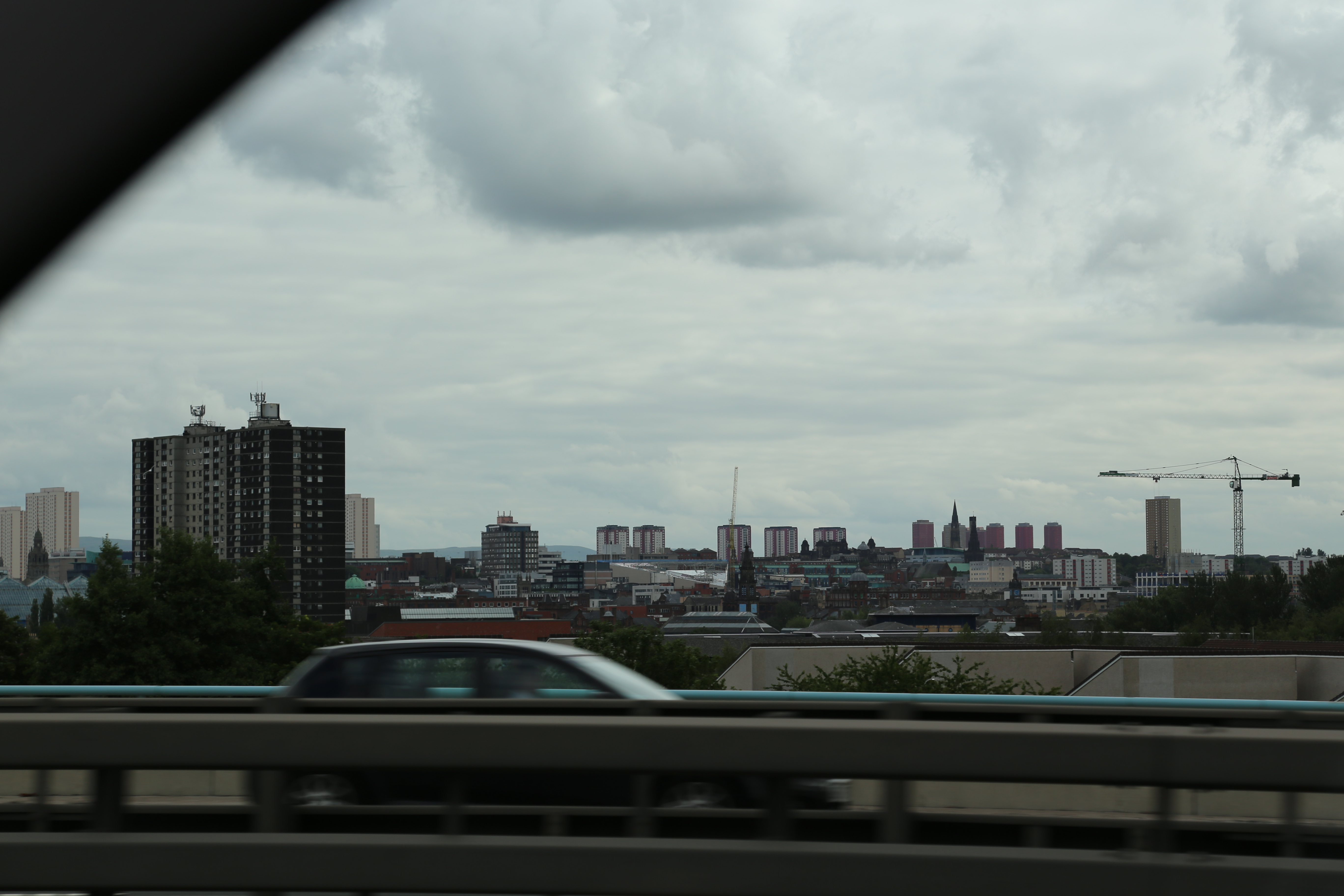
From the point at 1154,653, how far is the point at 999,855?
33320mm

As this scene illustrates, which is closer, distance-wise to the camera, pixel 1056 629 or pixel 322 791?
pixel 322 791

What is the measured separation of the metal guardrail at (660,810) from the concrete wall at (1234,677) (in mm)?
30674

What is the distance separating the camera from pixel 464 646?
7.85m

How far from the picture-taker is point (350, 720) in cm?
474

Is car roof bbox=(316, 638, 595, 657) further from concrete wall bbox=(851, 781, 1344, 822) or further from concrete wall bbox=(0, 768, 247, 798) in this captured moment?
concrete wall bbox=(851, 781, 1344, 822)

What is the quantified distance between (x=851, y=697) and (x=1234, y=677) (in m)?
31.3

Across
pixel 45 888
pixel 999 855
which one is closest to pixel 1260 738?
pixel 999 855

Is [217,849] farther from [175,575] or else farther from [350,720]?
[175,575]

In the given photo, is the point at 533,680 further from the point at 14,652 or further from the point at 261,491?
the point at 261,491

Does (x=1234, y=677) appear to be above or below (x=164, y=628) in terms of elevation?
below

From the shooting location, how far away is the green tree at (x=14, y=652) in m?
43.2

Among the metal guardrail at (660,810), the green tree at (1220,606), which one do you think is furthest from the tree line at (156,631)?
the green tree at (1220,606)

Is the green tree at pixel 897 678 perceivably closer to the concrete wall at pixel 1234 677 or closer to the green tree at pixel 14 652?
the concrete wall at pixel 1234 677

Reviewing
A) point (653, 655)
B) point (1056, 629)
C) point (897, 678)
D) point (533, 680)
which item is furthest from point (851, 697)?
point (1056, 629)
